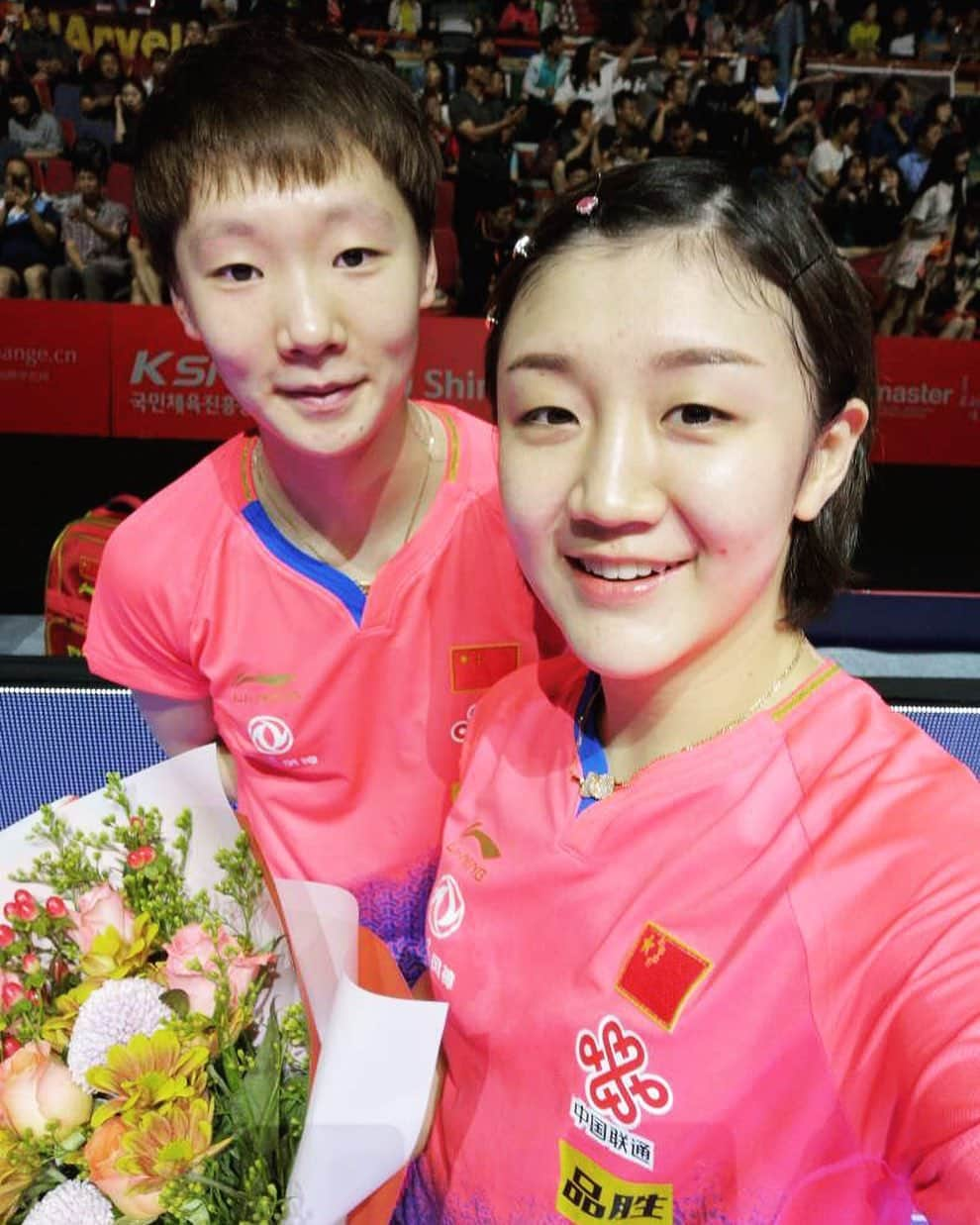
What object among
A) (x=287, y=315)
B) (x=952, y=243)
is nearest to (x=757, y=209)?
(x=287, y=315)

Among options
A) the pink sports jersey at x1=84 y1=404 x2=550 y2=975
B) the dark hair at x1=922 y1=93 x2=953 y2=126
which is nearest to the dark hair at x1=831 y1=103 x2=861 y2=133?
the dark hair at x1=922 y1=93 x2=953 y2=126

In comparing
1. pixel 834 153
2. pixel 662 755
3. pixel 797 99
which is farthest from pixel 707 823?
pixel 797 99

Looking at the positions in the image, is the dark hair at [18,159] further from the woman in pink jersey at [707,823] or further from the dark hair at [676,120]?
the woman in pink jersey at [707,823]

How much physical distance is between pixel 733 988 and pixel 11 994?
57cm

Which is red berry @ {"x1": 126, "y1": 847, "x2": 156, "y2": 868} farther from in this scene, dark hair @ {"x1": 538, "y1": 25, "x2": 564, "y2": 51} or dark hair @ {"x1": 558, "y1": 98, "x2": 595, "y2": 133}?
dark hair @ {"x1": 538, "y1": 25, "x2": 564, "y2": 51}

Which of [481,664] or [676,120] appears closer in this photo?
[481,664]

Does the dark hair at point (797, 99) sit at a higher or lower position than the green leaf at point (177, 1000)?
higher

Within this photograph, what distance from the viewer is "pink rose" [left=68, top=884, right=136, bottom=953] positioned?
2.91 ft

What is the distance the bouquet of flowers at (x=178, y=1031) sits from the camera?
29.7 inches

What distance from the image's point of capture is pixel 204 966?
2.86 ft

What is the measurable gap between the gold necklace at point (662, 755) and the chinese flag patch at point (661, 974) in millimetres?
136

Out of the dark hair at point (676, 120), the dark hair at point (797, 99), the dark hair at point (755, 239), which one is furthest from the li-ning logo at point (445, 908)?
the dark hair at point (797, 99)

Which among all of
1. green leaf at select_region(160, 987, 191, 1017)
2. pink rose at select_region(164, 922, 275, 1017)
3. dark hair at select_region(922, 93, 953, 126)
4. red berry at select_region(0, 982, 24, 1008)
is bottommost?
red berry at select_region(0, 982, 24, 1008)

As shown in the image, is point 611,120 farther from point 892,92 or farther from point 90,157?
point 90,157
